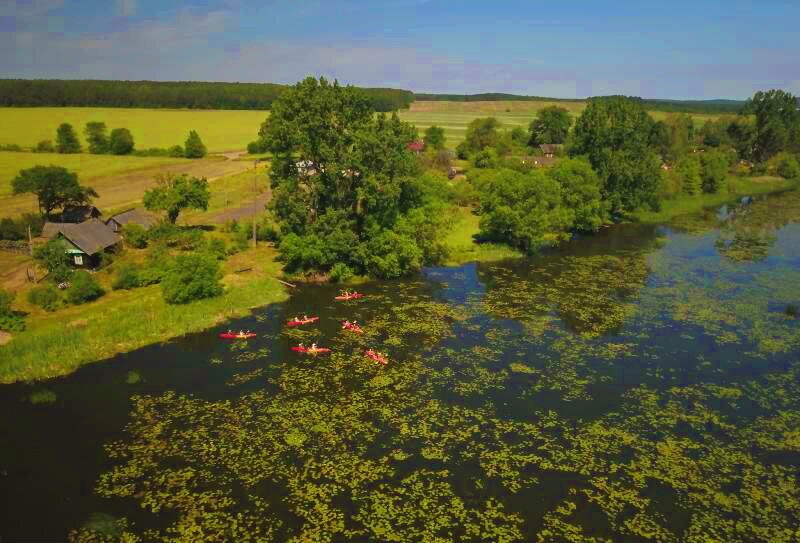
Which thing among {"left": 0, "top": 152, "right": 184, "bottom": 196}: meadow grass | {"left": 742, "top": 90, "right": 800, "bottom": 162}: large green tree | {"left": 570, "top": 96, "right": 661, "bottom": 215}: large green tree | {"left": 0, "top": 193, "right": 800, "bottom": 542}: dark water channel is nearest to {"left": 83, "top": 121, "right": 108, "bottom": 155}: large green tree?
{"left": 0, "top": 152, "right": 184, "bottom": 196}: meadow grass

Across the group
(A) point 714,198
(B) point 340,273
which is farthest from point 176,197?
(A) point 714,198

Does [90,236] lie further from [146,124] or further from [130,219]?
[146,124]

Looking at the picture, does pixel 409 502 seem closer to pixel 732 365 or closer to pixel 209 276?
pixel 732 365

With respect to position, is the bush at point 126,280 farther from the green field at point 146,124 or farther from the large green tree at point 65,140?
the green field at point 146,124

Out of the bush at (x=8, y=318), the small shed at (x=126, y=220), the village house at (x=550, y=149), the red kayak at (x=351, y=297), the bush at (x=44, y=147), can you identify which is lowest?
the red kayak at (x=351, y=297)

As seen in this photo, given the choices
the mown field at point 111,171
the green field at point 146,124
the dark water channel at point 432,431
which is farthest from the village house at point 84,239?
the green field at point 146,124

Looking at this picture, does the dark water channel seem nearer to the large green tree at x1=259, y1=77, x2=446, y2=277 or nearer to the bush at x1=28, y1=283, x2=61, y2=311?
the large green tree at x1=259, y1=77, x2=446, y2=277

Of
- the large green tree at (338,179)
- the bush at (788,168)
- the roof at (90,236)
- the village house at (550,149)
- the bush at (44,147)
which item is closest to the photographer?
the roof at (90,236)
